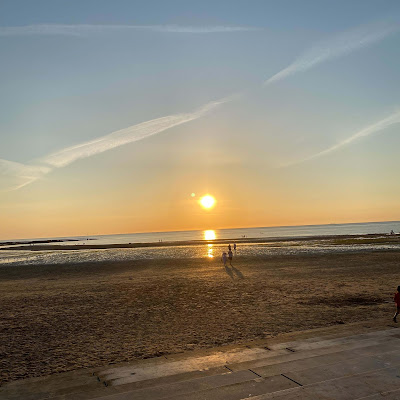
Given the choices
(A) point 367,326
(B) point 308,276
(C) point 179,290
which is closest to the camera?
(A) point 367,326

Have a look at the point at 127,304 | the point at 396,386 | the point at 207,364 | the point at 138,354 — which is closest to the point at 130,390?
the point at 207,364

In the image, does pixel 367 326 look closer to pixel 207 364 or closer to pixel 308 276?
pixel 207 364

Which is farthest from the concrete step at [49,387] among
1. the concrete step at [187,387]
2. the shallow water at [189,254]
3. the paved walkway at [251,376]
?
the shallow water at [189,254]

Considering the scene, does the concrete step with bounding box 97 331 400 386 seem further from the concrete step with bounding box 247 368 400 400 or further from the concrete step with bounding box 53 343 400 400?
the concrete step with bounding box 247 368 400 400

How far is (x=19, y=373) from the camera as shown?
882 centimetres

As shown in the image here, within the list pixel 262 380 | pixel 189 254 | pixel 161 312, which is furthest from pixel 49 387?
pixel 189 254

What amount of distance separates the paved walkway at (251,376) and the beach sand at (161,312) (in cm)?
115

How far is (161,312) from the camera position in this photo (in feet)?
50.4

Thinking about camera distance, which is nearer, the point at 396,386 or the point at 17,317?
the point at 396,386

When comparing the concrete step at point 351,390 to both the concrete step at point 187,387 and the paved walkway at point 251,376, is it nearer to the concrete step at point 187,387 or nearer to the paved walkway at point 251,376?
the paved walkway at point 251,376

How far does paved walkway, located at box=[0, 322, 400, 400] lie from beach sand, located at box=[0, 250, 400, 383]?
1147 mm

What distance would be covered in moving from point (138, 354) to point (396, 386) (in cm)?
630

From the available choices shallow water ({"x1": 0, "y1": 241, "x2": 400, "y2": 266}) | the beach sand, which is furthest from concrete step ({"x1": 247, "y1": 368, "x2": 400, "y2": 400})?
shallow water ({"x1": 0, "y1": 241, "x2": 400, "y2": 266})

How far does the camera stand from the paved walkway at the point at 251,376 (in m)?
6.70
